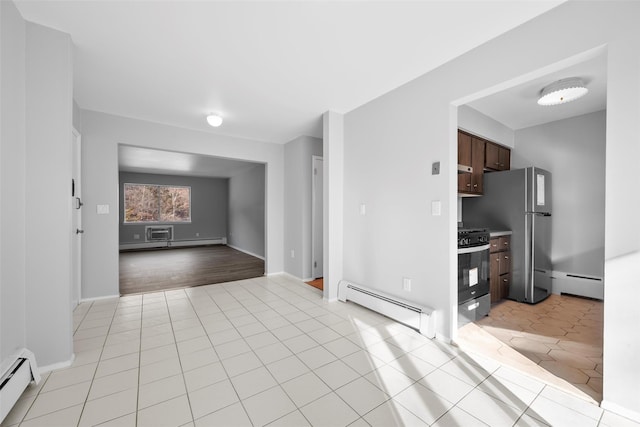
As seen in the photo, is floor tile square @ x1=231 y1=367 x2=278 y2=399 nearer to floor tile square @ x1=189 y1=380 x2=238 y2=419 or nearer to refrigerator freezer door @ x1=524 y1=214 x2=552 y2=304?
floor tile square @ x1=189 y1=380 x2=238 y2=419

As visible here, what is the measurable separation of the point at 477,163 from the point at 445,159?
1469mm

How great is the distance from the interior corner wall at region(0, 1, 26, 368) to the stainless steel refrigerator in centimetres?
453

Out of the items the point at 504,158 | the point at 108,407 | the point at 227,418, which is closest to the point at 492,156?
the point at 504,158

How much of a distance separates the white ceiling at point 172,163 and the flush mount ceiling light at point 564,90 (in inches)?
185

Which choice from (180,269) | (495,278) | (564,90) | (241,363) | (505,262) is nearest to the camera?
A: (241,363)

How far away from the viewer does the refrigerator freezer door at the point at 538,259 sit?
3.21 m

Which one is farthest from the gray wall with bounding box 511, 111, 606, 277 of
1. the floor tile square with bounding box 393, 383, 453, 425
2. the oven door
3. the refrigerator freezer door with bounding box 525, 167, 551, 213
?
the floor tile square with bounding box 393, 383, 453, 425

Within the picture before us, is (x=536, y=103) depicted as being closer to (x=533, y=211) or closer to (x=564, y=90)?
(x=564, y=90)

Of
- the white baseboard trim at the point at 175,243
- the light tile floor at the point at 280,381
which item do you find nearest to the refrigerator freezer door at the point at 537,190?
the light tile floor at the point at 280,381

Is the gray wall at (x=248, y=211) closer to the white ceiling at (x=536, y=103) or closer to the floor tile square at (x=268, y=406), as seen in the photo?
the white ceiling at (x=536, y=103)

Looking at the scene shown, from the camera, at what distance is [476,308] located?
2.70 meters

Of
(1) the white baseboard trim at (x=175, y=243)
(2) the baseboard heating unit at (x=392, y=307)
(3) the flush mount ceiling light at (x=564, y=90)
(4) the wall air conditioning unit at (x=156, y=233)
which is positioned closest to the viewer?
(2) the baseboard heating unit at (x=392, y=307)

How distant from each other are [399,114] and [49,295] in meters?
3.26

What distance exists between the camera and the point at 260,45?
2.07 m
